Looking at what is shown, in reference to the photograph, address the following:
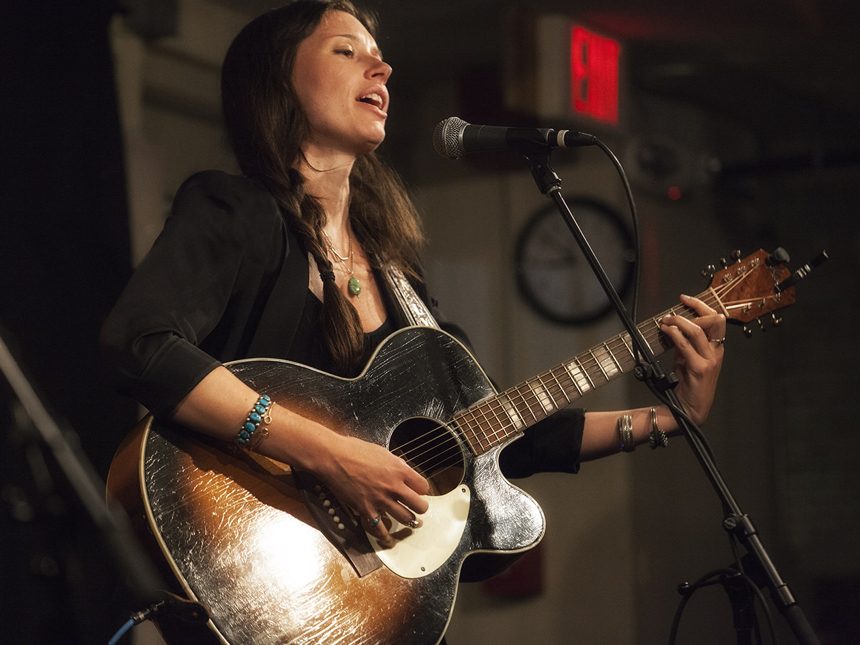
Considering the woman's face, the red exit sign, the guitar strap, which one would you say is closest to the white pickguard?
the guitar strap

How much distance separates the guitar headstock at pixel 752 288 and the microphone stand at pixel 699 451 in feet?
1.44

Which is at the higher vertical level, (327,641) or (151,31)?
(151,31)

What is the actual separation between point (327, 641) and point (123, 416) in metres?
1.62

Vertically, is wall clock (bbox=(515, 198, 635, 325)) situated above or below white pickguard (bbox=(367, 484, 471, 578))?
above

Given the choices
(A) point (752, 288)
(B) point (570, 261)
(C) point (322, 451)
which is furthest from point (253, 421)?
(B) point (570, 261)

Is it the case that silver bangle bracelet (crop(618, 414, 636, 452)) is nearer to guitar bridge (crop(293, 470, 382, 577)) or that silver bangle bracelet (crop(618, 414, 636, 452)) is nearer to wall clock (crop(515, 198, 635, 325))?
guitar bridge (crop(293, 470, 382, 577))

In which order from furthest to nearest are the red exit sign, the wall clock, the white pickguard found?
the wall clock, the red exit sign, the white pickguard

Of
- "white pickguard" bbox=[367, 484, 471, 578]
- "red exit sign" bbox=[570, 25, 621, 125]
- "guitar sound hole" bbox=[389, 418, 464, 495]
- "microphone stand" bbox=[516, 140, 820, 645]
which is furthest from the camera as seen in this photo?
"red exit sign" bbox=[570, 25, 621, 125]

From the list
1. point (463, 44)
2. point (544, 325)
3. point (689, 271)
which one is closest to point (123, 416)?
point (544, 325)

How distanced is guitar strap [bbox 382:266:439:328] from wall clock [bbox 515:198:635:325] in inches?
94.7

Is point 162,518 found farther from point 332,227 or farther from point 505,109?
point 505,109

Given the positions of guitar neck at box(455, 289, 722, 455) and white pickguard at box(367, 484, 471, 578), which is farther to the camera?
guitar neck at box(455, 289, 722, 455)

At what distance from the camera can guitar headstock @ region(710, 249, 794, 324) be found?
178 centimetres

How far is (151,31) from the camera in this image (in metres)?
3.22
